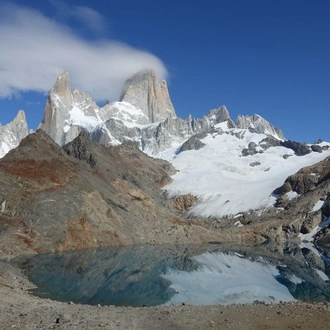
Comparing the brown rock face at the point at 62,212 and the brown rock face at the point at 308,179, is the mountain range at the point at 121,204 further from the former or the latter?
the brown rock face at the point at 308,179

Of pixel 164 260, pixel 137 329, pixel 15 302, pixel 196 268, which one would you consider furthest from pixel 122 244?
pixel 137 329

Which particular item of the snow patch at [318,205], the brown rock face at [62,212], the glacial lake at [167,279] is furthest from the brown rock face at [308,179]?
the glacial lake at [167,279]

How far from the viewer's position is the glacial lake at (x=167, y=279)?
31297 mm

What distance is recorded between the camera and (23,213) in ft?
216

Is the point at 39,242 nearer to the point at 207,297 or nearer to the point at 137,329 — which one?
the point at 207,297

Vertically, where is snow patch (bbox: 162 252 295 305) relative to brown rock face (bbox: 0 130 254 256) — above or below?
below

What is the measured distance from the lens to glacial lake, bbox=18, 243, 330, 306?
103 feet

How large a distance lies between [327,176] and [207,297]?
118180 mm

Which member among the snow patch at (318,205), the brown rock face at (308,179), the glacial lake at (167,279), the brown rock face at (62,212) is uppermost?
the brown rock face at (308,179)

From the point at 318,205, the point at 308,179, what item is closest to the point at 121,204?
the point at 318,205

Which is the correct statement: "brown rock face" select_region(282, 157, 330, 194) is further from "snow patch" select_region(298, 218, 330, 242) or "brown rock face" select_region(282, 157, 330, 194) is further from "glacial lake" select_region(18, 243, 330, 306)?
"glacial lake" select_region(18, 243, 330, 306)

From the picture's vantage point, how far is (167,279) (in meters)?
41.4

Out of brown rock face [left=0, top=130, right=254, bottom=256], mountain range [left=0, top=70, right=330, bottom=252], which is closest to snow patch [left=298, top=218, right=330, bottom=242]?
mountain range [left=0, top=70, right=330, bottom=252]

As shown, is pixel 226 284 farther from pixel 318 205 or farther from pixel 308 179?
pixel 308 179
